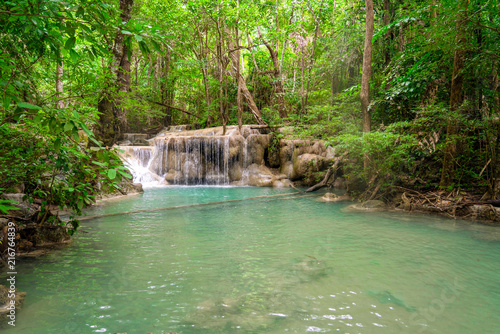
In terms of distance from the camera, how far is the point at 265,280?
127 inches

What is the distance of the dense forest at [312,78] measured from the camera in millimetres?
2213

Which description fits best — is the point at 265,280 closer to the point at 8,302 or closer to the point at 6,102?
the point at 8,302

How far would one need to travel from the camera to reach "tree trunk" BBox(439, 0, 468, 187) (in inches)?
234

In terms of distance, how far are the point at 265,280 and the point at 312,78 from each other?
48.6 ft

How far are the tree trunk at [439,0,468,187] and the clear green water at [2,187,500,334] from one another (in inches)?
A: 74.4

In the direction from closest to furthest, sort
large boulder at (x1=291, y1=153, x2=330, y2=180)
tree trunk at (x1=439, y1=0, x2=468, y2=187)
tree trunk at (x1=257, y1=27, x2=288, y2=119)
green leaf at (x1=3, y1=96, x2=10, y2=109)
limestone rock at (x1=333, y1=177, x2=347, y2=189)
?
green leaf at (x1=3, y1=96, x2=10, y2=109) < tree trunk at (x1=439, y1=0, x2=468, y2=187) < limestone rock at (x1=333, y1=177, x2=347, y2=189) < large boulder at (x1=291, y1=153, x2=330, y2=180) < tree trunk at (x1=257, y1=27, x2=288, y2=119)

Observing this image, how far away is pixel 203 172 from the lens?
51.1 ft

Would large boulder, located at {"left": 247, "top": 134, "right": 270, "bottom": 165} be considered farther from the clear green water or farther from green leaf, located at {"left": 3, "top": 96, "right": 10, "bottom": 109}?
green leaf, located at {"left": 3, "top": 96, "right": 10, "bottom": 109}

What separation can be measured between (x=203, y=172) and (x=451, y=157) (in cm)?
1134

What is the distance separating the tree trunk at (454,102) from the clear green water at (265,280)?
1.89 metres

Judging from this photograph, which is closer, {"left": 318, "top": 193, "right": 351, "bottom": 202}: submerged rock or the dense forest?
the dense forest

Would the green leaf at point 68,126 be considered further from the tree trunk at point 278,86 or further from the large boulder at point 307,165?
the tree trunk at point 278,86

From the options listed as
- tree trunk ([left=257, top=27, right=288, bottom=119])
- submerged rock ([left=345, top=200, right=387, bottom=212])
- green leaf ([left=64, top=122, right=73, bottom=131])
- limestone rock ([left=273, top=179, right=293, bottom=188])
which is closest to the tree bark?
submerged rock ([left=345, top=200, right=387, bottom=212])

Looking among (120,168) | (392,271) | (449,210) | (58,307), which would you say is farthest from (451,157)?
(58,307)
